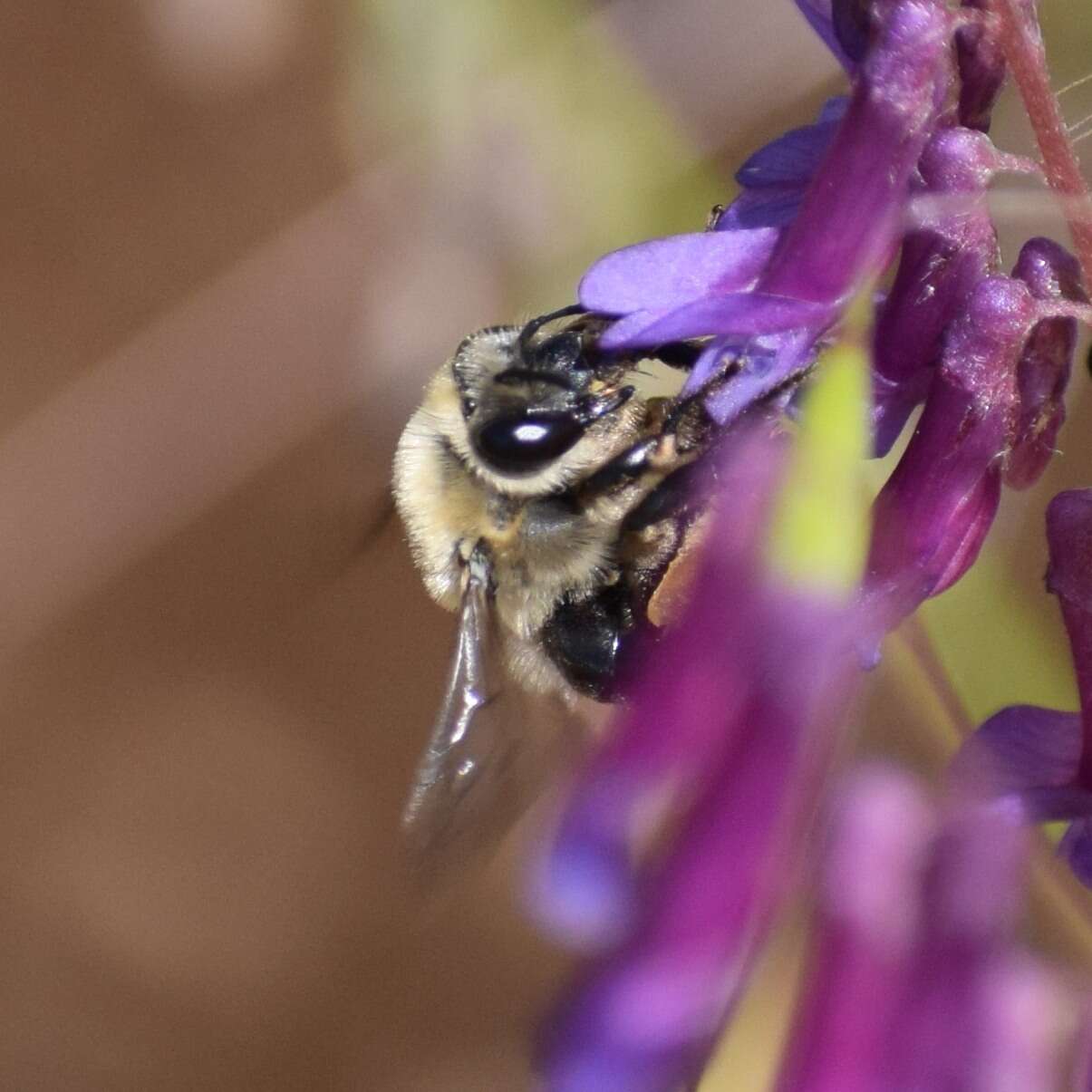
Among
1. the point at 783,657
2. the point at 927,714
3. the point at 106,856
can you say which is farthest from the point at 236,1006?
the point at 783,657

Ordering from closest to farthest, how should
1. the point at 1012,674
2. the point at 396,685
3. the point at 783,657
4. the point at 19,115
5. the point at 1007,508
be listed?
1. the point at 783,657
2. the point at 1012,674
3. the point at 1007,508
4. the point at 396,685
5. the point at 19,115

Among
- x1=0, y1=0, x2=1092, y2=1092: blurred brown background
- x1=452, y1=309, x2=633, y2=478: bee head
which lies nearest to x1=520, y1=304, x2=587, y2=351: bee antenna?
x1=452, y1=309, x2=633, y2=478: bee head

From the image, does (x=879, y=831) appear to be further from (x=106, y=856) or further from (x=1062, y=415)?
(x=106, y=856)

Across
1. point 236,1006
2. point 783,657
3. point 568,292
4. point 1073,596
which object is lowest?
point 236,1006

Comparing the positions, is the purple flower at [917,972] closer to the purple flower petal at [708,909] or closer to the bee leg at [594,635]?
the purple flower petal at [708,909]

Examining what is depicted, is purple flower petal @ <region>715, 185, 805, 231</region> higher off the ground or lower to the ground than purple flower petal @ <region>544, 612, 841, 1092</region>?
higher

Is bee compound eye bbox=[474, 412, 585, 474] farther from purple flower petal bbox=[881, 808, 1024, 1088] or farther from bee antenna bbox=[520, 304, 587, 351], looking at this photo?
purple flower petal bbox=[881, 808, 1024, 1088]

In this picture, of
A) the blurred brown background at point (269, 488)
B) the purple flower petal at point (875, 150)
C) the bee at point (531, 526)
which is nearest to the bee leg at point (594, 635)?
the bee at point (531, 526)
